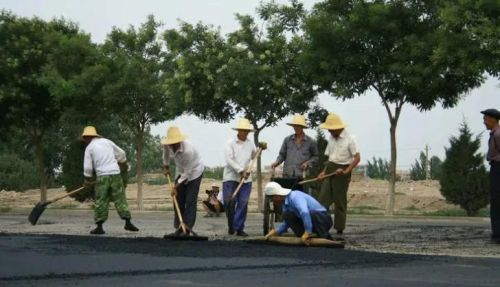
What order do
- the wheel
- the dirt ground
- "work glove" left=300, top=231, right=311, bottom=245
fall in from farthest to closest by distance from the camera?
the dirt ground, the wheel, "work glove" left=300, top=231, right=311, bottom=245

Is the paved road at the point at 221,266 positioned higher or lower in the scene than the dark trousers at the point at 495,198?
lower

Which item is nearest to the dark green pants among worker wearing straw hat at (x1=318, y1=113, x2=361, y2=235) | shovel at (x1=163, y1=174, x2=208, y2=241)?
worker wearing straw hat at (x1=318, y1=113, x2=361, y2=235)

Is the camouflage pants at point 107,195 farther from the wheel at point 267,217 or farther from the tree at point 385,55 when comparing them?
the tree at point 385,55

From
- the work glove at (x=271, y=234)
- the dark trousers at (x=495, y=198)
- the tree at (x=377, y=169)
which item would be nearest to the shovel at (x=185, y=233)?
the work glove at (x=271, y=234)

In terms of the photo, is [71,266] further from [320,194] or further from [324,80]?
[324,80]

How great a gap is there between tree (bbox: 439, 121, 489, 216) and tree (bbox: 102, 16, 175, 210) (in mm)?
8548

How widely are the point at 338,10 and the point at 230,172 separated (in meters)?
12.4

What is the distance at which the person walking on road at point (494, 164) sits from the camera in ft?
46.2

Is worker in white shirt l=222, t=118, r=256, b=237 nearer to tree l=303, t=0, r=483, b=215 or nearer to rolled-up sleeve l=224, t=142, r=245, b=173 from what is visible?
rolled-up sleeve l=224, t=142, r=245, b=173

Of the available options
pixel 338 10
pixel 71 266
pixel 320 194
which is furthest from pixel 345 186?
pixel 338 10

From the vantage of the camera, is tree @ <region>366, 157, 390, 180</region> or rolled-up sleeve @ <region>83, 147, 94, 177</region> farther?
tree @ <region>366, 157, 390, 180</region>

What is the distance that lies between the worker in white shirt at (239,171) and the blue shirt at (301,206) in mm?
2406

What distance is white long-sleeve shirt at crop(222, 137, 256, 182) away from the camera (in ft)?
53.2

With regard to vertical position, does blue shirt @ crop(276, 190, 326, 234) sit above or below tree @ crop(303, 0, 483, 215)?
below
